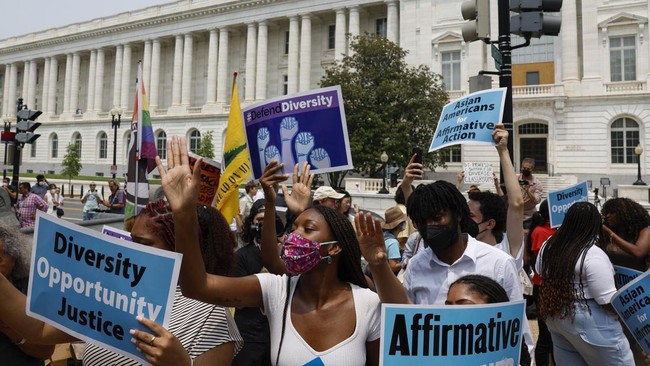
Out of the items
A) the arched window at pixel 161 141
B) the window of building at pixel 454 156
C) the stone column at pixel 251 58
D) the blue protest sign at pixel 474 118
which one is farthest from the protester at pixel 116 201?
the arched window at pixel 161 141

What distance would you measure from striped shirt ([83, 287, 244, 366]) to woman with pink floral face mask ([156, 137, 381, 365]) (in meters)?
0.09

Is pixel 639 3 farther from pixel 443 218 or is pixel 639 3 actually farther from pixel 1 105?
pixel 1 105

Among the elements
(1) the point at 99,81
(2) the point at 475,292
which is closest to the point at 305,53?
(1) the point at 99,81

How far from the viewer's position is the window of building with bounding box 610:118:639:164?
34.9m

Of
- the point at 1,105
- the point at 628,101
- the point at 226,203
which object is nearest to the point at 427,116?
the point at 628,101

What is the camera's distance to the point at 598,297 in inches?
149

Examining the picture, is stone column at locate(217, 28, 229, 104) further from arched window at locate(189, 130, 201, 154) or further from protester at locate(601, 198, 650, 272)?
protester at locate(601, 198, 650, 272)

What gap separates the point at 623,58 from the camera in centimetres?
3594

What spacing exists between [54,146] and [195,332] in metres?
73.7

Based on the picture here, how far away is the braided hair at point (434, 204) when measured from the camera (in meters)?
3.31

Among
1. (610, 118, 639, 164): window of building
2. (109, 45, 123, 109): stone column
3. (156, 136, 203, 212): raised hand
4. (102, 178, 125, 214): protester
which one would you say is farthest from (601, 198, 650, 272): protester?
(109, 45, 123, 109): stone column

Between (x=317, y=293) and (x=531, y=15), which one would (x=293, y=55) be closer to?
(x=531, y=15)

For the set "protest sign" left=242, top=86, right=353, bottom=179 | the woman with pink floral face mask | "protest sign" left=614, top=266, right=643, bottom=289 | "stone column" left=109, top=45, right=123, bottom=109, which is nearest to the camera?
the woman with pink floral face mask

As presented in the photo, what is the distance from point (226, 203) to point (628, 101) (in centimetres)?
3681
